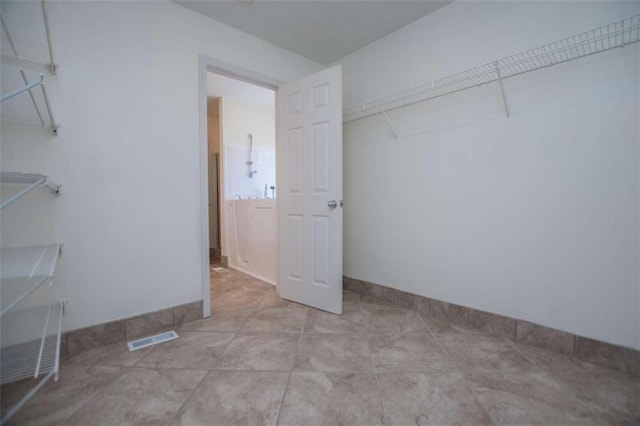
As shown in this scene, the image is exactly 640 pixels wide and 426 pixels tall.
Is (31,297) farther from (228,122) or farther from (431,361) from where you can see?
(228,122)

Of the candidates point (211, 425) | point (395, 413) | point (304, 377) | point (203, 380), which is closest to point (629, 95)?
point (395, 413)

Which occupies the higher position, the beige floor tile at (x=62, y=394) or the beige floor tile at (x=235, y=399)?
the beige floor tile at (x=62, y=394)

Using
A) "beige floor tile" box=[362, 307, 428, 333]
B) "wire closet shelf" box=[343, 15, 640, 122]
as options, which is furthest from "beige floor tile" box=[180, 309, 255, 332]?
"wire closet shelf" box=[343, 15, 640, 122]

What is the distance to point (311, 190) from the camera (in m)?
2.40

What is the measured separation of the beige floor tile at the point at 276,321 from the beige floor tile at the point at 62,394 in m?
0.82

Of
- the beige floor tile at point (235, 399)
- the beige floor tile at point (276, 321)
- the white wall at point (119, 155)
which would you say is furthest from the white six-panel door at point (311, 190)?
the beige floor tile at point (235, 399)

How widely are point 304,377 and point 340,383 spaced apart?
20 centimetres

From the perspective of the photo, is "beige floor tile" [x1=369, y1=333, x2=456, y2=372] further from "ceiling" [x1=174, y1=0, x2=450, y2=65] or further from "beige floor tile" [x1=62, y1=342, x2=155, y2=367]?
"ceiling" [x1=174, y1=0, x2=450, y2=65]

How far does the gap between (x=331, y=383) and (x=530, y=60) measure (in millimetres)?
2207

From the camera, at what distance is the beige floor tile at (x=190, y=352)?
1557mm

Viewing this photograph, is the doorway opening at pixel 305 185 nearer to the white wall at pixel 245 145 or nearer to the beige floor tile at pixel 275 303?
the beige floor tile at pixel 275 303

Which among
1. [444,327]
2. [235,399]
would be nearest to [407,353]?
[444,327]

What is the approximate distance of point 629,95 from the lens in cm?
142

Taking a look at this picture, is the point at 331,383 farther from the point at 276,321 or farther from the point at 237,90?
the point at 237,90
